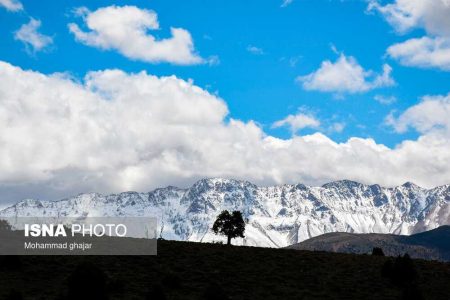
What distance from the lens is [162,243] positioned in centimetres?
7544

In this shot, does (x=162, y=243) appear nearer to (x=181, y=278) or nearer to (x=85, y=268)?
(x=181, y=278)

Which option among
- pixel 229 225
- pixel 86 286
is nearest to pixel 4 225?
pixel 229 225

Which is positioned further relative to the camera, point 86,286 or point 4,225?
point 4,225

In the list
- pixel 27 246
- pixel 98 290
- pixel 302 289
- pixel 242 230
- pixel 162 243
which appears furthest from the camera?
pixel 242 230

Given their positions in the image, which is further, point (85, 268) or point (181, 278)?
point (181, 278)

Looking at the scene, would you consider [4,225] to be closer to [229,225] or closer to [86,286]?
[229,225]

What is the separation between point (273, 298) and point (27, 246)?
32.0 meters

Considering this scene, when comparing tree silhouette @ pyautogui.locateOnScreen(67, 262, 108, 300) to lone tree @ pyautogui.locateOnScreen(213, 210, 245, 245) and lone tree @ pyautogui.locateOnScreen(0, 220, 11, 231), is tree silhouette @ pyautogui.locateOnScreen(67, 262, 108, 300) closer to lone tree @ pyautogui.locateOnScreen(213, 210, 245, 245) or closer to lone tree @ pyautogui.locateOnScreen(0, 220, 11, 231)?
lone tree @ pyautogui.locateOnScreen(0, 220, 11, 231)

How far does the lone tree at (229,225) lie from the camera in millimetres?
95688

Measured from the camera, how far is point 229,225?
95750 mm

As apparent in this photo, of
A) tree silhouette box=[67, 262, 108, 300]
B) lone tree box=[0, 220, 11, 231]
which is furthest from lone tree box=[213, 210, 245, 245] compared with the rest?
tree silhouette box=[67, 262, 108, 300]

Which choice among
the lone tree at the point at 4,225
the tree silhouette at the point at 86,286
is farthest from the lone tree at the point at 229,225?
the tree silhouette at the point at 86,286

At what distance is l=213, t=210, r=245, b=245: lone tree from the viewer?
95.7 meters

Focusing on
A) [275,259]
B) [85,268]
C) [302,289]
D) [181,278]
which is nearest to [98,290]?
[85,268]
